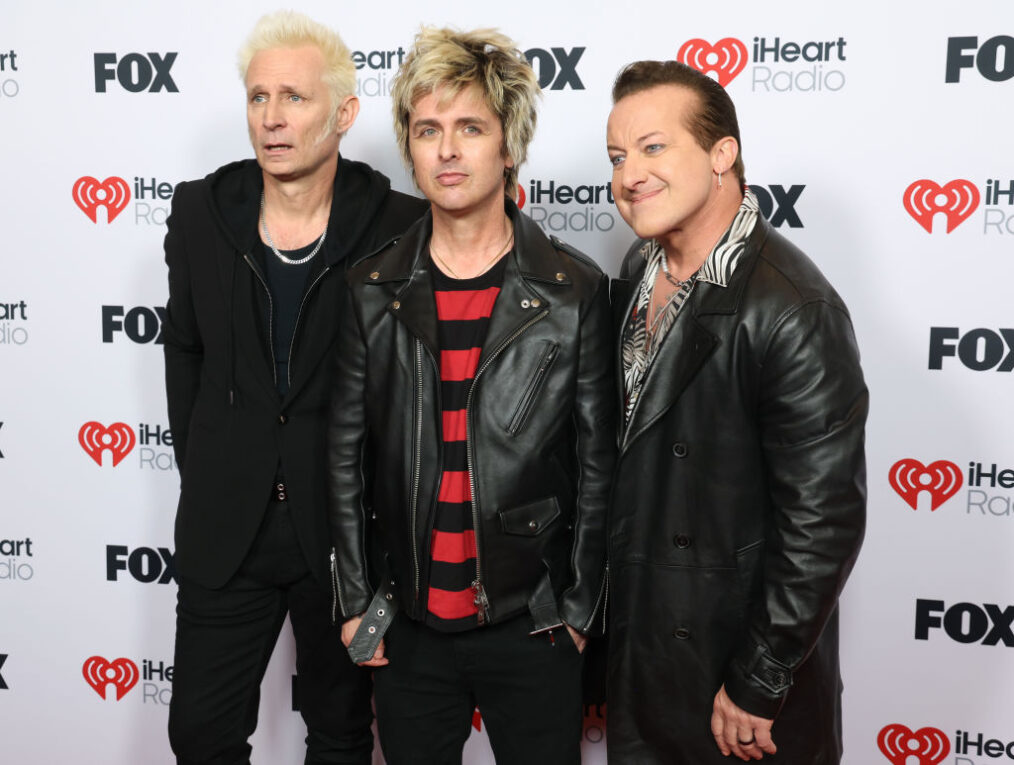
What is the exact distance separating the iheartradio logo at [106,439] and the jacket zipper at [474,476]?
153 cm

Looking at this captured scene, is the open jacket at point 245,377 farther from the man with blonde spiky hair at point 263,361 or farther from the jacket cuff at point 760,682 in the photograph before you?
the jacket cuff at point 760,682

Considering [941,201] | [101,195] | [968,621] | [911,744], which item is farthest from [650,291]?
[101,195]

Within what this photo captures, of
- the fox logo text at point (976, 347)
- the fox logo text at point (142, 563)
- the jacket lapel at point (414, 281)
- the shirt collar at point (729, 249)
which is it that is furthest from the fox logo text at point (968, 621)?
the fox logo text at point (142, 563)

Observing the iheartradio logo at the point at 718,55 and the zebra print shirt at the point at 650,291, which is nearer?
the zebra print shirt at the point at 650,291

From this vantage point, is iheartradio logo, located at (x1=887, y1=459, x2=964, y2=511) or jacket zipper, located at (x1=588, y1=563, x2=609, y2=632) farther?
iheartradio logo, located at (x1=887, y1=459, x2=964, y2=511)

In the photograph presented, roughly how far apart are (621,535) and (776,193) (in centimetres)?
117

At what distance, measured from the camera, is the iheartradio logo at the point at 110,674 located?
2.98 metres

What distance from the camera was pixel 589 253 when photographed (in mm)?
2617

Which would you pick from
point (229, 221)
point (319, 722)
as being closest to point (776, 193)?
point (229, 221)

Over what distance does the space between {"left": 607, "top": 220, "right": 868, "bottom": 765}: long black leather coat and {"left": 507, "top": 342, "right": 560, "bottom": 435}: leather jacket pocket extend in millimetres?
182

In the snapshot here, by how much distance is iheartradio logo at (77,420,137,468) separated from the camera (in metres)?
2.87

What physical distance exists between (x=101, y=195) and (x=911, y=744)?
277 cm

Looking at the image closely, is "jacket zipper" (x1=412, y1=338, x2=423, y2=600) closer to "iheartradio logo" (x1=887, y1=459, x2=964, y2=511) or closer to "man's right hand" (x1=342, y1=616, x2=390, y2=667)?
"man's right hand" (x1=342, y1=616, x2=390, y2=667)

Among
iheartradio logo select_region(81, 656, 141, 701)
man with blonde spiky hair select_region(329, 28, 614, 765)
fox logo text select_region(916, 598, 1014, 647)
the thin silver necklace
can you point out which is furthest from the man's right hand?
fox logo text select_region(916, 598, 1014, 647)
